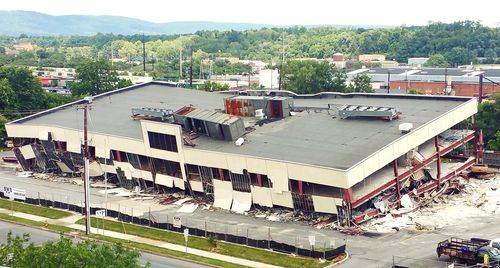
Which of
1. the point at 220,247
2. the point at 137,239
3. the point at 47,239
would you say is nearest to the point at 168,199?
the point at 137,239

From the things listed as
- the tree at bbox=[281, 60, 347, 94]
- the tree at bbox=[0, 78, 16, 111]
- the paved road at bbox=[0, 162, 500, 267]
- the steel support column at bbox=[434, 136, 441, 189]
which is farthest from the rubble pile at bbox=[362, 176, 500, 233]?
the tree at bbox=[0, 78, 16, 111]

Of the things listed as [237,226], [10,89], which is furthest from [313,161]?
[10,89]

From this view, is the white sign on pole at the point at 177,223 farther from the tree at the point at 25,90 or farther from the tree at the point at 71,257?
Answer: the tree at the point at 25,90

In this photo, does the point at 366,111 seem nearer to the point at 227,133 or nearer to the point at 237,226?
the point at 227,133

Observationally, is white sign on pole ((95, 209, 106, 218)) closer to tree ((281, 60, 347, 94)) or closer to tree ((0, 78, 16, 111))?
tree ((0, 78, 16, 111))

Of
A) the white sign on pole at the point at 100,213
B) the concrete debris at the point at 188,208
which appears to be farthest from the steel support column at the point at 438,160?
the white sign on pole at the point at 100,213

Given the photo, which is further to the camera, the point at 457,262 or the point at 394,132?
the point at 394,132
